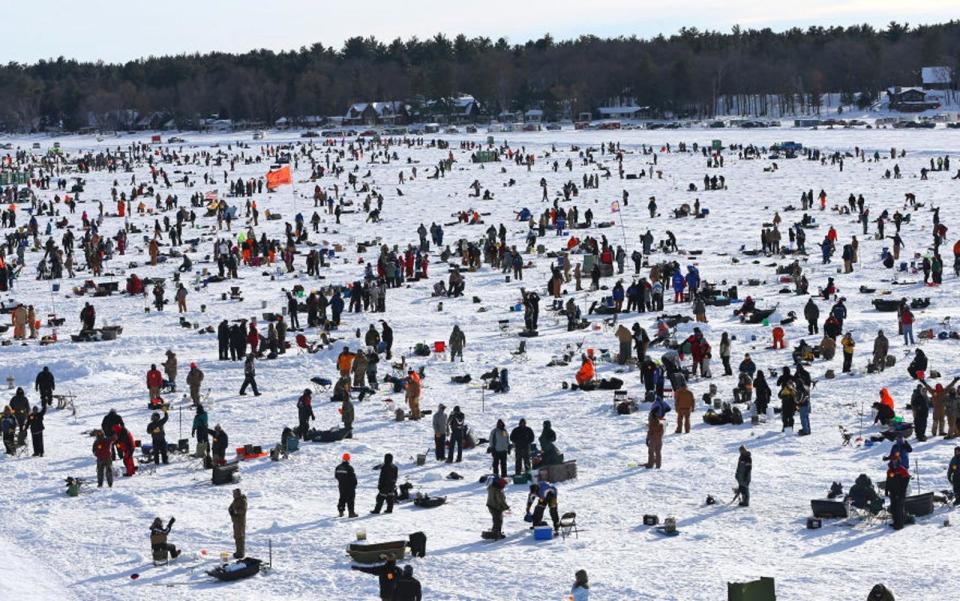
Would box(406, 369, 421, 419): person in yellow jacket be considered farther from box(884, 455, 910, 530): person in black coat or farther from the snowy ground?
box(884, 455, 910, 530): person in black coat

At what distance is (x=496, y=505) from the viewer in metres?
16.4

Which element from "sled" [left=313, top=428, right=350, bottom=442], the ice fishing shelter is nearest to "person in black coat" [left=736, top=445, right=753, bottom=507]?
"sled" [left=313, top=428, right=350, bottom=442]

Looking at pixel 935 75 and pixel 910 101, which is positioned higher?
pixel 935 75

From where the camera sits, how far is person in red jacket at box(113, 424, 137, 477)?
2006 centimetres

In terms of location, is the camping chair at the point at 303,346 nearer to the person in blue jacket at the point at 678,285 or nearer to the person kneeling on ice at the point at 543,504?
the person in blue jacket at the point at 678,285

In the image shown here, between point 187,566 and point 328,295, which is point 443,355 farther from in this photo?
point 187,566

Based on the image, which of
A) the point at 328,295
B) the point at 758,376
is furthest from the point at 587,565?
the point at 328,295

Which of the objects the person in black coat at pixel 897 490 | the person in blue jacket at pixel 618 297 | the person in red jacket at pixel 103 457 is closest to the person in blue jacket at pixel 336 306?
the person in blue jacket at pixel 618 297

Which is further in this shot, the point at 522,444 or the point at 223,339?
the point at 223,339

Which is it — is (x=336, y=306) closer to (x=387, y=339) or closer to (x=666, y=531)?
(x=387, y=339)

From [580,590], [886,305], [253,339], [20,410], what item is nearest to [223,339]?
[253,339]

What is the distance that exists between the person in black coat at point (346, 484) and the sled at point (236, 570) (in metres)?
1.97

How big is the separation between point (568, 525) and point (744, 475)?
239cm

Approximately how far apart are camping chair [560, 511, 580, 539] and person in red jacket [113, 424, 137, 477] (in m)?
6.95
